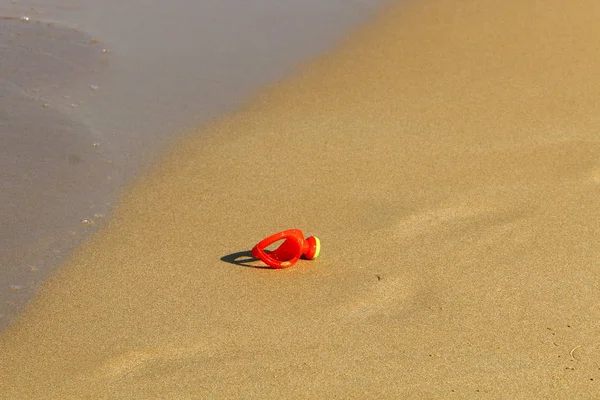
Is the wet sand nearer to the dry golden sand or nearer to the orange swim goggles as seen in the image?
the dry golden sand

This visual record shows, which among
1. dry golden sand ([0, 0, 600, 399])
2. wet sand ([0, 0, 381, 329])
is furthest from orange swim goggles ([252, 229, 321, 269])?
wet sand ([0, 0, 381, 329])

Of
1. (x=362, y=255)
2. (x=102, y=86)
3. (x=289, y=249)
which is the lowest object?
(x=362, y=255)

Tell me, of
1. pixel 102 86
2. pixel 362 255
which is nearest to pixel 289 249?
pixel 362 255

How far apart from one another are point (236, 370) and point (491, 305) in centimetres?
100

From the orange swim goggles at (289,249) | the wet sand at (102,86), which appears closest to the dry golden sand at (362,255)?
the orange swim goggles at (289,249)

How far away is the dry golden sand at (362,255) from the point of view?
295cm

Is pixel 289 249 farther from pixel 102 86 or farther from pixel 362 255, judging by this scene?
pixel 102 86

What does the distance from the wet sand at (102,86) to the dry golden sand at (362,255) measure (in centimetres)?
19

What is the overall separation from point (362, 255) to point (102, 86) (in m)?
2.28

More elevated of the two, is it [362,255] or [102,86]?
[102,86]

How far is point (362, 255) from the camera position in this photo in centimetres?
358

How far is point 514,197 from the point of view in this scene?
3.97 metres

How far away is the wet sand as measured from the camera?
3896 mm

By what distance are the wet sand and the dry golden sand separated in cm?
19
